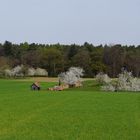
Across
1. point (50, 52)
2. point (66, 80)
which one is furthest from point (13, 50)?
point (66, 80)

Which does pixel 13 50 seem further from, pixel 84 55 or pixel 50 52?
pixel 84 55

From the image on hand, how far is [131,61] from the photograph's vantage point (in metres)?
128

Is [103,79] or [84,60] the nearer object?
[103,79]

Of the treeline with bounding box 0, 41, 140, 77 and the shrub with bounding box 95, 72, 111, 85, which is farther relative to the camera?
the treeline with bounding box 0, 41, 140, 77

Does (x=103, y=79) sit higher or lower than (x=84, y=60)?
lower

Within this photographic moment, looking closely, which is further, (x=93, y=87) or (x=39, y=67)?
(x=39, y=67)

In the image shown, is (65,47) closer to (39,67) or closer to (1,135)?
(39,67)

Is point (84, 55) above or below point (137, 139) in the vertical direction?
above

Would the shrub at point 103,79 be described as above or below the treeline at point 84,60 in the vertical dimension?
below

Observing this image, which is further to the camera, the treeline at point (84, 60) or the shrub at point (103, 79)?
the treeline at point (84, 60)

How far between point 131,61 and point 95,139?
115 m

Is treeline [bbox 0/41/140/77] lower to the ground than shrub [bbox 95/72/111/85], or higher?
higher

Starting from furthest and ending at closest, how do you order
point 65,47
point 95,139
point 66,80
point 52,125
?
point 65,47 < point 66,80 < point 52,125 < point 95,139

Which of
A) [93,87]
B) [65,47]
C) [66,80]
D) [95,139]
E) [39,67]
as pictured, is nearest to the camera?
[95,139]
